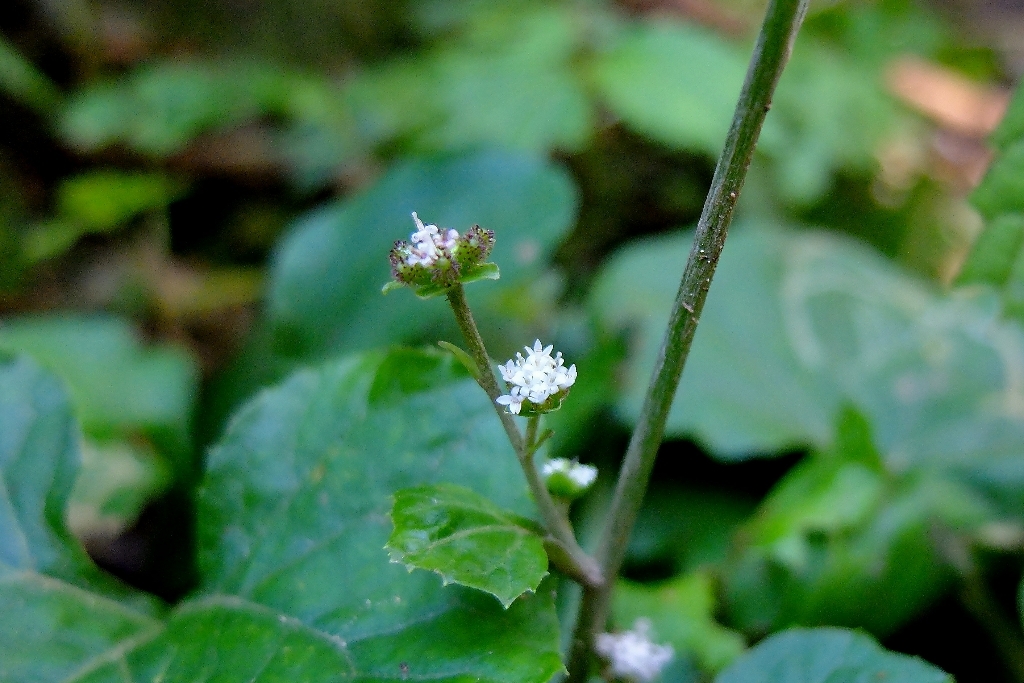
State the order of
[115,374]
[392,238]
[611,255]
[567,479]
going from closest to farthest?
[567,479] → [392,238] → [115,374] → [611,255]

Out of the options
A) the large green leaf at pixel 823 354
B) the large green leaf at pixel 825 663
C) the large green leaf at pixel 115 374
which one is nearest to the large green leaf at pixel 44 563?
the large green leaf at pixel 115 374

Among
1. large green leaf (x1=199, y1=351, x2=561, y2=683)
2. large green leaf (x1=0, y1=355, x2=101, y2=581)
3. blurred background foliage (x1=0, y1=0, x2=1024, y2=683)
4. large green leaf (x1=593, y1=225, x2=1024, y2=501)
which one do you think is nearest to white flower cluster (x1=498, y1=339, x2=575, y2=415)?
large green leaf (x1=199, y1=351, x2=561, y2=683)

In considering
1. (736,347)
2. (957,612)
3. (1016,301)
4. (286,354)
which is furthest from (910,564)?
(286,354)

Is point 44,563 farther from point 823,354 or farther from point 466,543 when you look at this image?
point 823,354

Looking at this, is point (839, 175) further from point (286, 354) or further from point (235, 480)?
point (235, 480)

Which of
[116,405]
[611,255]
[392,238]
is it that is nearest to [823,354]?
[611,255]

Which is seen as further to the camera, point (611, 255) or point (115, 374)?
point (611, 255)
